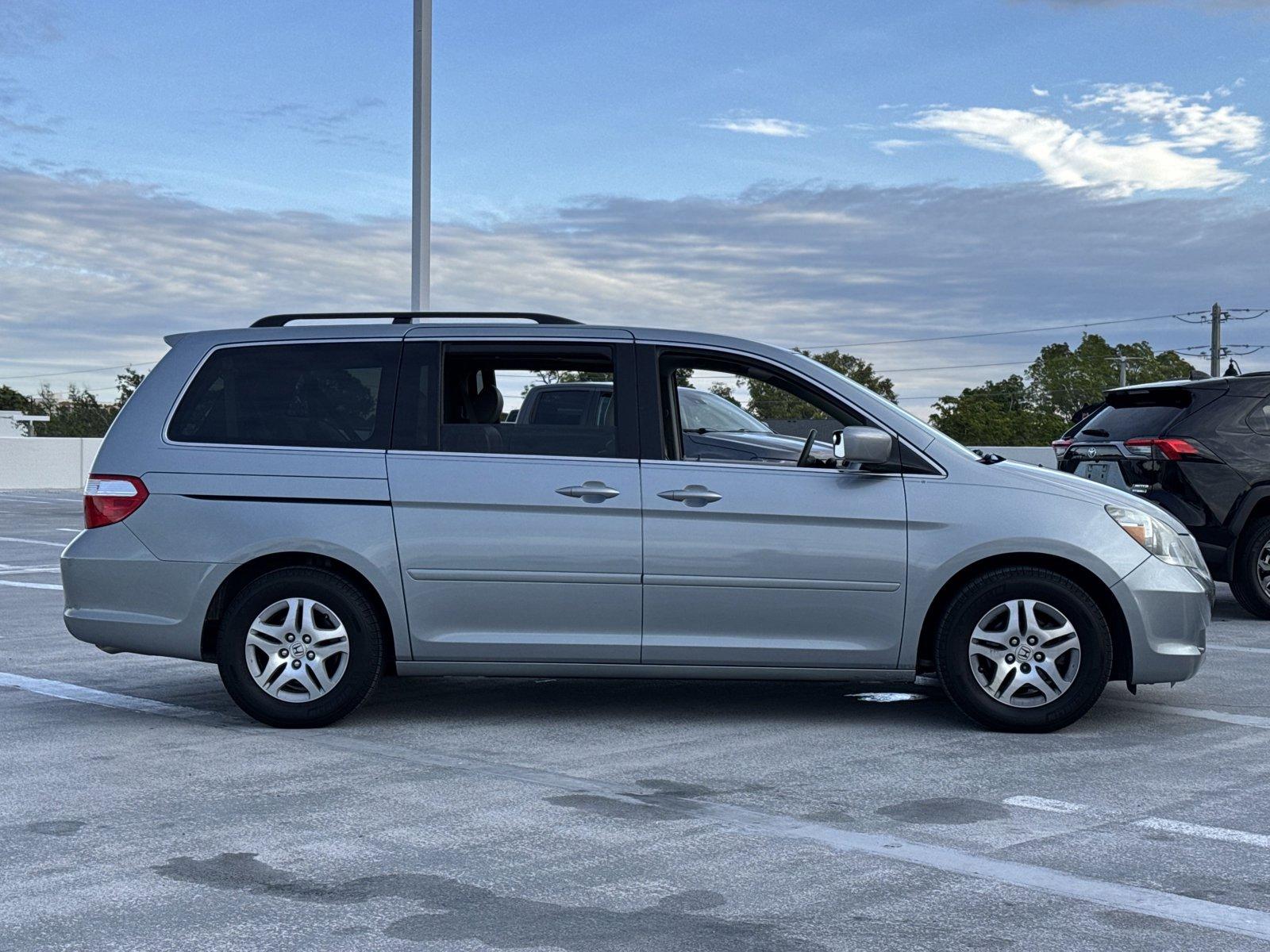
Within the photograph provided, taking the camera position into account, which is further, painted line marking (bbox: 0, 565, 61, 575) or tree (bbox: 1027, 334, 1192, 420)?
tree (bbox: 1027, 334, 1192, 420)

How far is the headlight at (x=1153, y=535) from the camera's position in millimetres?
6980

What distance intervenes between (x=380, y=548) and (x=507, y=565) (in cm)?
60

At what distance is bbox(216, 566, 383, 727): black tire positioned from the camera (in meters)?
6.95

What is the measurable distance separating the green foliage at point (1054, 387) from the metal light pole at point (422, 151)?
8390cm

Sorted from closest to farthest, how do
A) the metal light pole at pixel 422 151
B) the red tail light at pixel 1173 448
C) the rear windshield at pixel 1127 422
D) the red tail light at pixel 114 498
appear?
the red tail light at pixel 114 498, the red tail light at pixel 1173 448, the rear windshield at pixel 1127 422, the metal light pole at pixel 422 151

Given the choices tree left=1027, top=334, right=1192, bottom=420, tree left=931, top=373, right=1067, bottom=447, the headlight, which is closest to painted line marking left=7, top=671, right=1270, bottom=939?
the headlight

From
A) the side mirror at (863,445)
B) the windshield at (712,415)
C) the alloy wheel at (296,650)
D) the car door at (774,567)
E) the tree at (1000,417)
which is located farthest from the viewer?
the tree at (1000,417)

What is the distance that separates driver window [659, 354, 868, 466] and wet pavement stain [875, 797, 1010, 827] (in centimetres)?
189

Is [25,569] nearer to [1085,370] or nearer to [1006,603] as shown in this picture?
[1006,603]

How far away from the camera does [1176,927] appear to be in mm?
4188

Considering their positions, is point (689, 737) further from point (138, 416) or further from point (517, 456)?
point (138, 416)

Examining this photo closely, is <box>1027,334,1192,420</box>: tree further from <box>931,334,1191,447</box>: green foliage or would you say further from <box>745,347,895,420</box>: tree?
<box>745,347,895,420</box>: tree

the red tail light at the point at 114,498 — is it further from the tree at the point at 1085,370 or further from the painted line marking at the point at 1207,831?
the tree at the point at 1085,370

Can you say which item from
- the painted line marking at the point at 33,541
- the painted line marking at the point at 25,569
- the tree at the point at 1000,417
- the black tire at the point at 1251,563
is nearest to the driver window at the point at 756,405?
the black tire at the point at 1251,563
